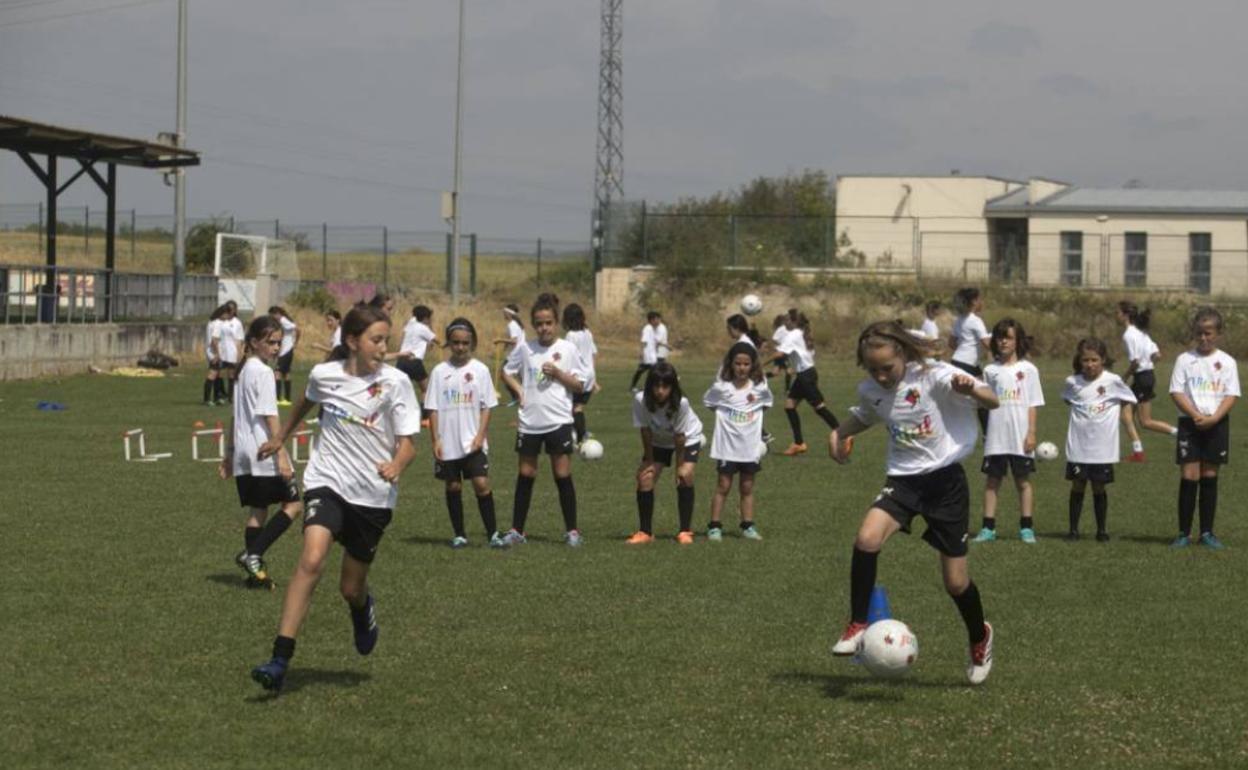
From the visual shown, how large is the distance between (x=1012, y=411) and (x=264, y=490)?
6.21 metres

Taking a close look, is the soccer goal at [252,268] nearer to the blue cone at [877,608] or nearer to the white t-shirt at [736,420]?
the white t-shirt at [736,420]

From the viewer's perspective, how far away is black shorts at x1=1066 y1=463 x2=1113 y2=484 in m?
14.5

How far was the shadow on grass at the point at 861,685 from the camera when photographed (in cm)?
840

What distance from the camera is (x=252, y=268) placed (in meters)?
55.4

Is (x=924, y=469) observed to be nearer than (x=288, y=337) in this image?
Yes

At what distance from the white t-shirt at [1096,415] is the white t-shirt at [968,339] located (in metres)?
8.95

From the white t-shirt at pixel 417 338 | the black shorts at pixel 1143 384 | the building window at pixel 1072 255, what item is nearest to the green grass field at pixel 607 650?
the black shorts at pixel 1143 384

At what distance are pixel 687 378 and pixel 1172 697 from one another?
107 feet

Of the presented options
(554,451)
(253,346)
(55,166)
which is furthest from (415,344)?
(55,166)

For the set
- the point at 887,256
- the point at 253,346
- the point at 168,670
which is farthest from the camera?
the point at 887,256

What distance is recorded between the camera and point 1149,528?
50.2 ft

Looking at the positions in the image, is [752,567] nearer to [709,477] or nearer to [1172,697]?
[1172,697]

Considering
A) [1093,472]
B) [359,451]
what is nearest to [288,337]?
[1093,472]

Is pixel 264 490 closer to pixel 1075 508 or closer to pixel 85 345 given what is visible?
pixel 1075 508
